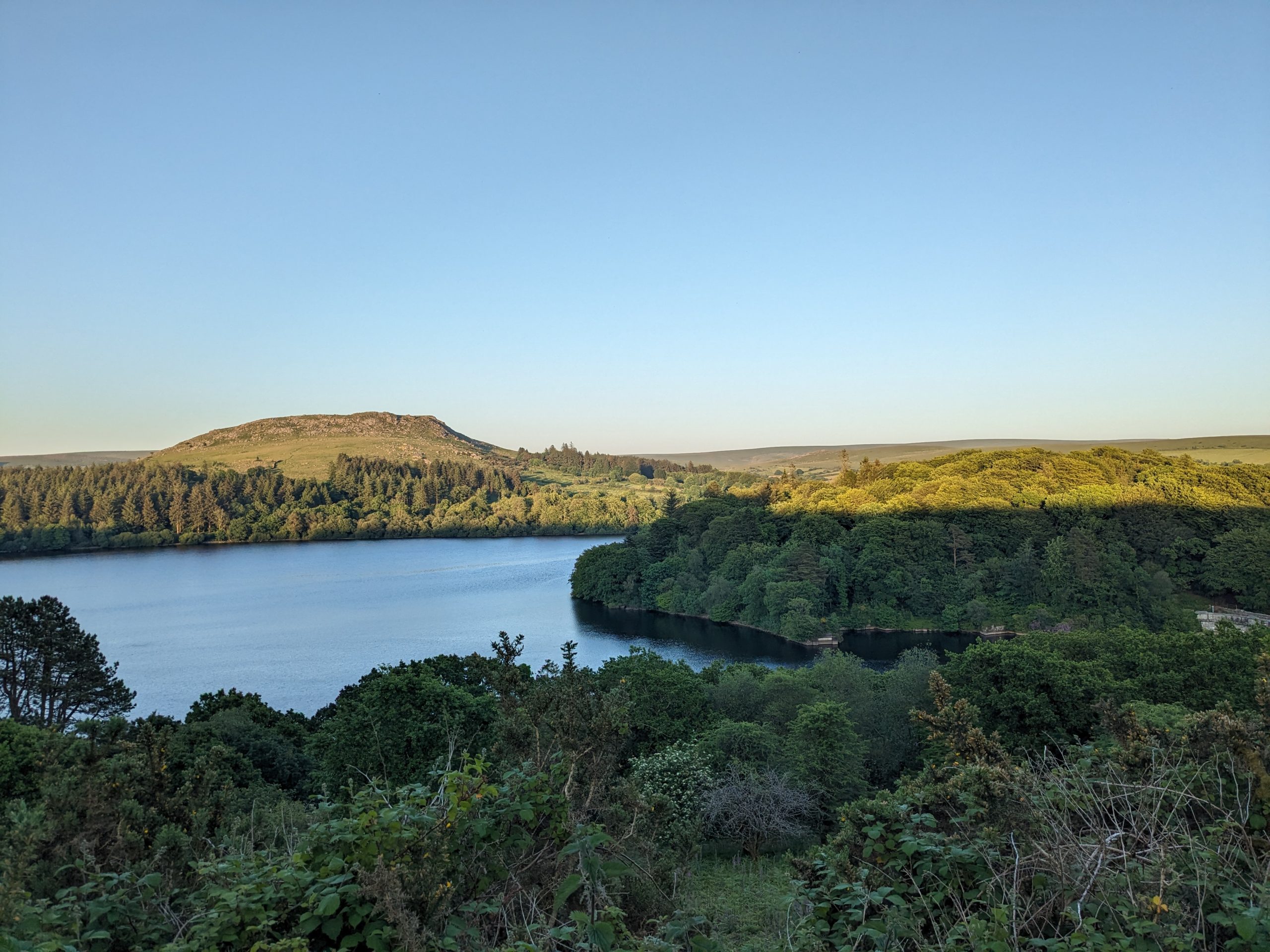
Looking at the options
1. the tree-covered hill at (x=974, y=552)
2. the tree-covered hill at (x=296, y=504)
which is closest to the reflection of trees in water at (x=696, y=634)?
the tree-covered hill at (x=974, y=552)

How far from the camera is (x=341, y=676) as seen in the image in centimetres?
3462

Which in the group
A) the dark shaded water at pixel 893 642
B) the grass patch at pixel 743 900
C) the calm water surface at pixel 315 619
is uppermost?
the grass patch at pixel 743 900

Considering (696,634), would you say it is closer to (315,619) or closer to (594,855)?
(315,619)

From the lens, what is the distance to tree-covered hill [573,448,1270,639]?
44.2m

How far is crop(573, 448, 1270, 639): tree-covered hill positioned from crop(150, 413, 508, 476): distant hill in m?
90.7

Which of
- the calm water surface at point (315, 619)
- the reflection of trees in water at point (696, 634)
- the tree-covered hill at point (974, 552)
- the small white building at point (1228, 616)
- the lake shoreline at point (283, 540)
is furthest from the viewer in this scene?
the lake shoreline at point (283, 540)

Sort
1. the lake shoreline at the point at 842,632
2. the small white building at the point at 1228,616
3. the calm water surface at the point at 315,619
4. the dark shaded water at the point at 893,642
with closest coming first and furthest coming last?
the calm water surface at the point at 315,619
the small white building at the point at 1228,616
the dark shaded water at the point at 893,642
the lake shoreline at the point at 842,632

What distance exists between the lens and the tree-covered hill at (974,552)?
44219mm

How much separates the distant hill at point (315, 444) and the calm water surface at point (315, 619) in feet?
189

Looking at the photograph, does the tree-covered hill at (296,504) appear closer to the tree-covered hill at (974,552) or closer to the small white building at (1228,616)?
the tree-covered hill at (974,552)

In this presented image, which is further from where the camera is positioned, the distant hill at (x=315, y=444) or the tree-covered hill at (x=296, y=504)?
the distant hill at (x=315, y=444)

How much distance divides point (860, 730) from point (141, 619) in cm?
4656

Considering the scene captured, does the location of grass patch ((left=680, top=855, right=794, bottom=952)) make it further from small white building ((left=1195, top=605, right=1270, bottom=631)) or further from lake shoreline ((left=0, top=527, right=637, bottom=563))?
lake shoreline ((left=0, top=527, right=637, bottom=563))

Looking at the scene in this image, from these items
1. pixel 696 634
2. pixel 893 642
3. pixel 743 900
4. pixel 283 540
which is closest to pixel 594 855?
pixel 743 900
